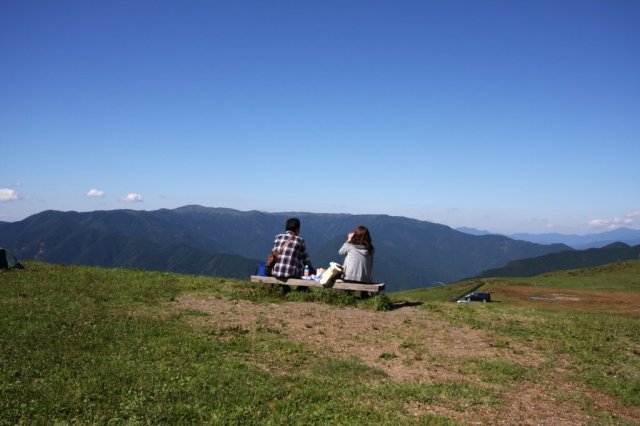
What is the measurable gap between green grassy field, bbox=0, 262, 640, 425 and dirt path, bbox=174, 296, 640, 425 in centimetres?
5

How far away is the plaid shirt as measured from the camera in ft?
51.1

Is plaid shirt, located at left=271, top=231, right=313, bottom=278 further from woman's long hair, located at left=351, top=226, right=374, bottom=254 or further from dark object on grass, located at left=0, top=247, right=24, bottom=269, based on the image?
dark object on grass, located at left=0, top=247, right=24, bottom=269

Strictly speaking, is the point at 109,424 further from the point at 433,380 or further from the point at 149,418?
the point at 433,380

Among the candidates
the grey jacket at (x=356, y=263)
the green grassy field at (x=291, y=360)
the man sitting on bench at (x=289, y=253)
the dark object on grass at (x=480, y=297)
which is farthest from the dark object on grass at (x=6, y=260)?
the dark object on grass at (x=480, y=297)

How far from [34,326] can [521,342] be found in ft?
37.9

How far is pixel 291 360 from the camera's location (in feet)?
31.1

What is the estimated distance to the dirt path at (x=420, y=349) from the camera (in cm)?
771

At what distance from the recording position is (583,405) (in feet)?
26.8

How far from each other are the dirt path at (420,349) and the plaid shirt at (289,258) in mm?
1186

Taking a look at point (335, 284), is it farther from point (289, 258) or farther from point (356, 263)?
point (289, 258)

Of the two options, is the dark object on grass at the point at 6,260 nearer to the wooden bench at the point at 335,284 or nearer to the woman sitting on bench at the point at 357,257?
the wooden bench at the point at 335,284

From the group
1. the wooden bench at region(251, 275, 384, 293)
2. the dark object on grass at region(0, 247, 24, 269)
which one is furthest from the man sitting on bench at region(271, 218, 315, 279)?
the dark object on grass at region(0, 247, 24, 269)

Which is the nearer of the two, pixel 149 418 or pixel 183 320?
pixel 149 418

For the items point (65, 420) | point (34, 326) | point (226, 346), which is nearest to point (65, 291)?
point (34, 326)
